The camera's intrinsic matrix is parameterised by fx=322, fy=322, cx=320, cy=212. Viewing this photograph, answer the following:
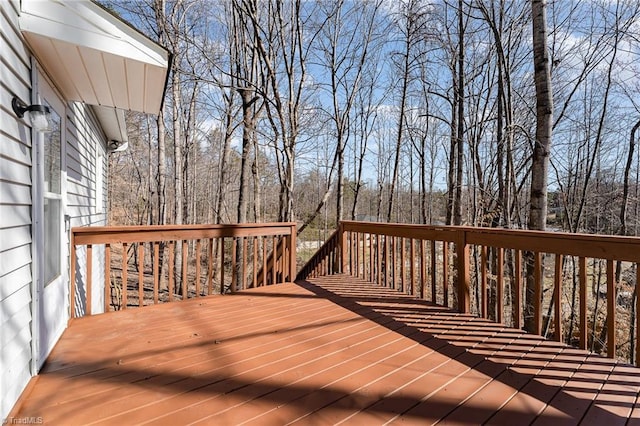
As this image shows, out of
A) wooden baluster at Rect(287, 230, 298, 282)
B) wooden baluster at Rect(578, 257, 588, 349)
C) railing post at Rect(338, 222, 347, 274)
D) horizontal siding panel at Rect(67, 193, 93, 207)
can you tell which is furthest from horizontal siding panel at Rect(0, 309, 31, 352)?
railing post at Rect(338, 222, 347, 274)

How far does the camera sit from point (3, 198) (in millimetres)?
1574

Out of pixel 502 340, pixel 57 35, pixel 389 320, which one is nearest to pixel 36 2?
pixel 57 35

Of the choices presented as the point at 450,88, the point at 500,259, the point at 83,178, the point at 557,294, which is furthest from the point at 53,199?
the point at 450,88

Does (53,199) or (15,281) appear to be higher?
(53,199)

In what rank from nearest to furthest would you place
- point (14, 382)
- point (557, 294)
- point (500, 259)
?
point (14, 382) < point (557, 294) < point (500, 259)

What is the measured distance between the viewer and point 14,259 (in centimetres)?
171

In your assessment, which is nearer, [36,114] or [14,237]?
[14,237]

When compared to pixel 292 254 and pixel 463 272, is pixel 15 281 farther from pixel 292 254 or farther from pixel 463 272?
pixel 463 272

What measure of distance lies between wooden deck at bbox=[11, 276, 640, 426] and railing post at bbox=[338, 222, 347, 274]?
198 cm

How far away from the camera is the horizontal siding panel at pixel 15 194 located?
62.4 inches

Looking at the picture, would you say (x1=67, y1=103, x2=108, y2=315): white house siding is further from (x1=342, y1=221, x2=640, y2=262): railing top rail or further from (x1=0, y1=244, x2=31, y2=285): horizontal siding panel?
(x1=342, y1=221, x2=640, y2=262): railing top rail

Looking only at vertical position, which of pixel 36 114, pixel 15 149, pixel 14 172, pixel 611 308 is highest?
pixel 36 114

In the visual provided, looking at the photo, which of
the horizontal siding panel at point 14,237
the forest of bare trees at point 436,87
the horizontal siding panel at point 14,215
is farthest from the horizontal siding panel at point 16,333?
the forest of bare trees at point 436,87

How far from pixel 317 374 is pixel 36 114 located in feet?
7.58
